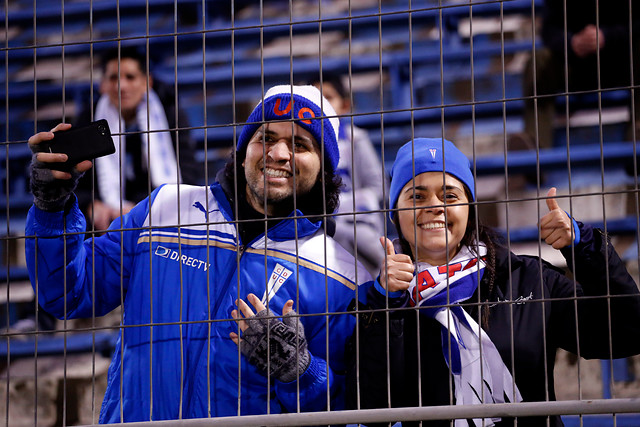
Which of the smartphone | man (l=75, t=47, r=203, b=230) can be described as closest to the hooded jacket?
the smartphone

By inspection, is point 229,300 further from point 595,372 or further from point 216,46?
point 216,46

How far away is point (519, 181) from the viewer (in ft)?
14.1

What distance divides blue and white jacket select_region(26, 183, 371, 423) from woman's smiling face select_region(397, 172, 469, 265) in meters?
0.17

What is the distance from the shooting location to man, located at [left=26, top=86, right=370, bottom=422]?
208cm

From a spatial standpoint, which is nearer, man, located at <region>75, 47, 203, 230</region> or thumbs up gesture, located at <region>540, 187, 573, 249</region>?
thumbs up gesture, located at <region>540, 187, 573, 249</region>

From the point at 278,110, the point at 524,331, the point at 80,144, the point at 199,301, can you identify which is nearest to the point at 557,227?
the point at 524,331

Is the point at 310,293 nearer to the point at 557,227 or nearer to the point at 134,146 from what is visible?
the point at 557,227

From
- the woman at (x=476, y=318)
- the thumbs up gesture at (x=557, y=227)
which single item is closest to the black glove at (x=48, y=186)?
the woman at (x=476, y=318)

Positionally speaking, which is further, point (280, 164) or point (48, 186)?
point (280, 164)

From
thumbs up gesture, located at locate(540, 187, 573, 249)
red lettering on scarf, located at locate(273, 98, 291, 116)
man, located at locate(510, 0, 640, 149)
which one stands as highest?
man, located at locate(510, 0, 640, 149)

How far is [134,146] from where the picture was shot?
Result: 4.04m

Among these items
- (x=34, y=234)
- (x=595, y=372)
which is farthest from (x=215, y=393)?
(x=595, y=372)

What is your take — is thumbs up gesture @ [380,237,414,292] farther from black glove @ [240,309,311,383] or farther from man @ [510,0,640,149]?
man @ [510,0,640,149]

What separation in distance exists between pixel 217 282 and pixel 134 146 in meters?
1.98
